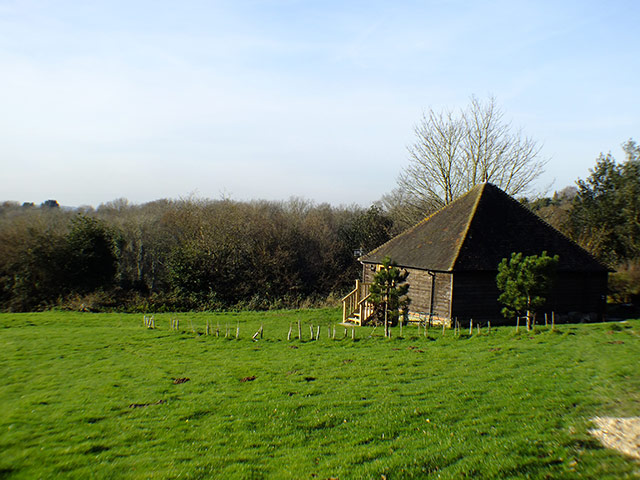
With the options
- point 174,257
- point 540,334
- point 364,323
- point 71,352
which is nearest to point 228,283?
point 174,257

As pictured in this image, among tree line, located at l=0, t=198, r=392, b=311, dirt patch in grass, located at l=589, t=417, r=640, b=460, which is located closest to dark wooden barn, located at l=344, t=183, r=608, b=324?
tree line, located at l=0, t=198, r=392, b=311

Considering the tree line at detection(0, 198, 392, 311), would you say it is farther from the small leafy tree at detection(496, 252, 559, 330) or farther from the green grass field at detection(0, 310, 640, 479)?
the small leafy tree at detection(496, 252, 559, 330)

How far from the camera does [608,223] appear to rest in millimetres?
38812

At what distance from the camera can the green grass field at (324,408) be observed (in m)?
7.18

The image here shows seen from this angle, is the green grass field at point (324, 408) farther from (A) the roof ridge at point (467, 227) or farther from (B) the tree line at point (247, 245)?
(B) the tree line at point (247, 245)

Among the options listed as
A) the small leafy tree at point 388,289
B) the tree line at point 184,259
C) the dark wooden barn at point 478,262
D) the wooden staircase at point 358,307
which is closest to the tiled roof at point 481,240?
the dark wooden barn at point 478,262

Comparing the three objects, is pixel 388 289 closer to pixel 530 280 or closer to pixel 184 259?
pixel 530 280

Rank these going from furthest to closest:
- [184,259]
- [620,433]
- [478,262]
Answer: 1. [184,259]
2. [478,262]
3. [620,433]

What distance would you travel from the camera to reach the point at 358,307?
28.1 meters

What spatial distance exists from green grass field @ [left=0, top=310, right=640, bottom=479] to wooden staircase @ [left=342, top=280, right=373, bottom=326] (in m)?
7.14

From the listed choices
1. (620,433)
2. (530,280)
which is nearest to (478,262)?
(530,280)

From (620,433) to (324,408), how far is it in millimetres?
5600

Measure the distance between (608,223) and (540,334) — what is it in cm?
2526

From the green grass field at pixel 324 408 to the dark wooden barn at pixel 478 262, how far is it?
5214mm
